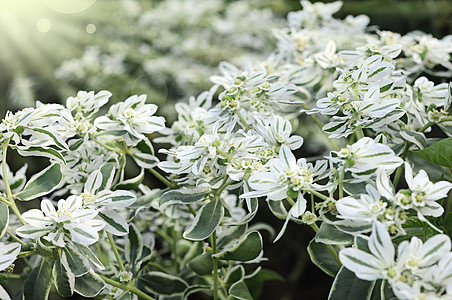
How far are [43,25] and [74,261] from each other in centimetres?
230

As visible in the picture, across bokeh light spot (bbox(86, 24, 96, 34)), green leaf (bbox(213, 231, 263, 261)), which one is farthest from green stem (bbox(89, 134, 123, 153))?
bokeh light spot (bbox(86, 24, 96, 34))

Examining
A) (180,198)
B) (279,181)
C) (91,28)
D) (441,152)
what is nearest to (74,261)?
(180,198)

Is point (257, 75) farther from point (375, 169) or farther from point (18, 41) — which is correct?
point (18, 41)

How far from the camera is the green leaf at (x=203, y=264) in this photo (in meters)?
0.73

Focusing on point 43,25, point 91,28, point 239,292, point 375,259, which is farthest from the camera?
point 43,25

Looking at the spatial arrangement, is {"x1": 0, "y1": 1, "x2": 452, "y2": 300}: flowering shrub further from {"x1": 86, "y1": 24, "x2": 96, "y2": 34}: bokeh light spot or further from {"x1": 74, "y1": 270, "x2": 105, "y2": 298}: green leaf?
{"x1": 86, "y1": 24, "x2": 96, "y2": 34}: bokeh light spot

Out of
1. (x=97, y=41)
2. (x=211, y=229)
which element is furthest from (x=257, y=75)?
(x=97, y=41)

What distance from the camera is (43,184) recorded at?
24.2 inches

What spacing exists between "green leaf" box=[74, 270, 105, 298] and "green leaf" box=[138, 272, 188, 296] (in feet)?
0.40

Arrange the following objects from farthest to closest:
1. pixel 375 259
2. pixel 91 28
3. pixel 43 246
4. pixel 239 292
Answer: pixel 91 28 < pixel 239 292 < pixel 43 246 < pixel 375 259

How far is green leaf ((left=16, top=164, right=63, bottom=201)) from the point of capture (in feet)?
2.00

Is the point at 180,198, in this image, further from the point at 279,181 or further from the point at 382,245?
the point at 382,245

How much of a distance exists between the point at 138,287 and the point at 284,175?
0.34 meters

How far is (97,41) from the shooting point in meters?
2.20
